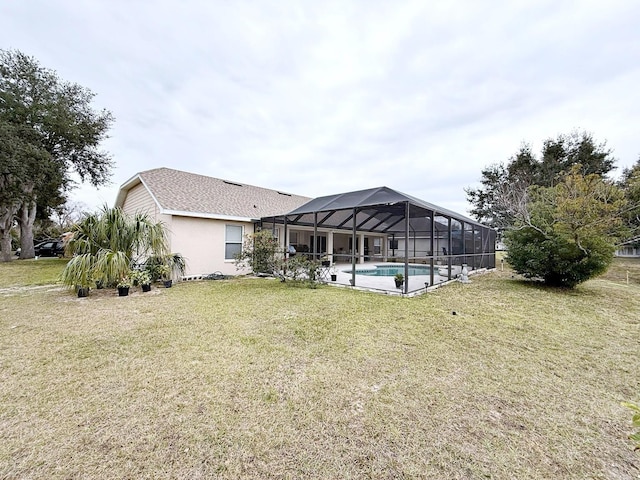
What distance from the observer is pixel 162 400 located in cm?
263

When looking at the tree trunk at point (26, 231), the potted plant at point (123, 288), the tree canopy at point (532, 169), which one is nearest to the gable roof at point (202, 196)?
the potted plant at point (123, 288)

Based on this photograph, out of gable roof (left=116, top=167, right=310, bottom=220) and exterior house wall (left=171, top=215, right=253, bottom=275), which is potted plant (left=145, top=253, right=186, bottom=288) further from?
gable roof (left=116, top=167, right=310, bottom=220)

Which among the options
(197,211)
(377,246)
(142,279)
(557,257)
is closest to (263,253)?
(197,211)

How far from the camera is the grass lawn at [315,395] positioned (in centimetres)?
192

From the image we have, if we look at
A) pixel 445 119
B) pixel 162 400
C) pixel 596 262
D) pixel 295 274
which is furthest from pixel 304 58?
pixel 596 262

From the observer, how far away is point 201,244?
418 inches

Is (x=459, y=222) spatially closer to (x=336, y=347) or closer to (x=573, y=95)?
(x=573, y=95)

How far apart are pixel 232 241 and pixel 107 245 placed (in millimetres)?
4455

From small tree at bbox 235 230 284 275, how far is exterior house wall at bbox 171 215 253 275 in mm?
1611

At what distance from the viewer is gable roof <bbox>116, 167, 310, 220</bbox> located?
10.2 metres

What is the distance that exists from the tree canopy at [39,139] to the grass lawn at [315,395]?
14464 mm

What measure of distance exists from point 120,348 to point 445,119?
14333mm

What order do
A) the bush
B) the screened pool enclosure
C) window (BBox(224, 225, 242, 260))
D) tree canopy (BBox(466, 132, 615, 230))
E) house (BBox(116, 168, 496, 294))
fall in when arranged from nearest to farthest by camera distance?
the bush → the screened pool enclosure → house (BBox(116, 168, 496, 294)) → window (BBox(224, 225, 242, 260)) → tree canopy (BBox(466, 132, 615, 230))

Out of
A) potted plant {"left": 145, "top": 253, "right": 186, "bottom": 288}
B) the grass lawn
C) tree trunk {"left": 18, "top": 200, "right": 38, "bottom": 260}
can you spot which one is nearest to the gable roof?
potted plant {"left": 145, "top": 253, "right": 186, "bottom": 288}
